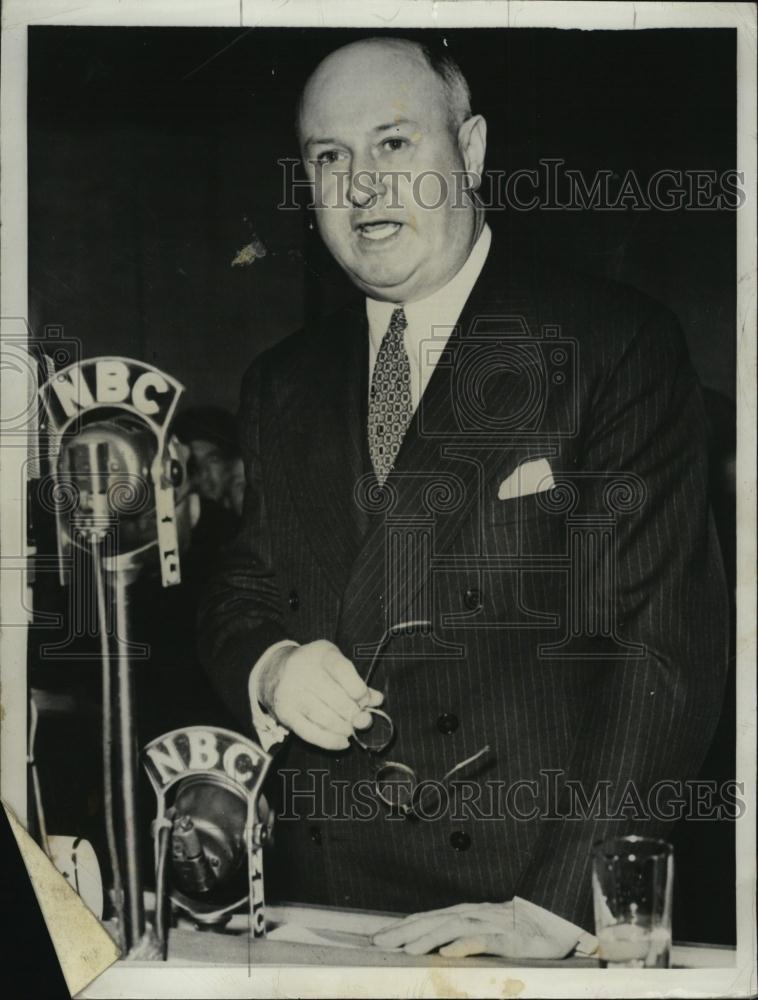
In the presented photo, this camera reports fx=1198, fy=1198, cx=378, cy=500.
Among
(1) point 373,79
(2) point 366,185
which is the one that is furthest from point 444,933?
(1) point 373,79

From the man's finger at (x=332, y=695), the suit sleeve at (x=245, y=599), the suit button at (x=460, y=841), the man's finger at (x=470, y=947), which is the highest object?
the suit sleeve at (x=245, y=599)

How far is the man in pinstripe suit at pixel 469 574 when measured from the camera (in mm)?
2205

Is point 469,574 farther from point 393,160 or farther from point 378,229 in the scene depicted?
point 393,160

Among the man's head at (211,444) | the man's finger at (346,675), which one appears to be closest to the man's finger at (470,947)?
the man's finger at (346,675)

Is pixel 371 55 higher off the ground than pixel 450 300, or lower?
higher

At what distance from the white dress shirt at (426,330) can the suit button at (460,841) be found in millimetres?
367

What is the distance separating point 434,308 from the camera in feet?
7.38

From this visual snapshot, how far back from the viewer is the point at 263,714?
225cm

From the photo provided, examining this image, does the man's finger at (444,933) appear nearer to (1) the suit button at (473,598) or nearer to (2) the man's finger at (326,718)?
(2) the man's finger at (326,718)

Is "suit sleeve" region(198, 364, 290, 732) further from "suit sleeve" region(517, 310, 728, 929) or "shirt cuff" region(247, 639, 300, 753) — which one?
"suit sleeve" region(517, 310, 728, 929)

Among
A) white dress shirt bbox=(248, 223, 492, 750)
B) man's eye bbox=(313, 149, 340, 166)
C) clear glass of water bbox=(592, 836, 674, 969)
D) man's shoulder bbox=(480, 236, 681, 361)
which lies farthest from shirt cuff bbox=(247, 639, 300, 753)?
man's eye bbox=(313, 149, 340, 166)

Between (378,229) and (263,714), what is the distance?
93 centimetres

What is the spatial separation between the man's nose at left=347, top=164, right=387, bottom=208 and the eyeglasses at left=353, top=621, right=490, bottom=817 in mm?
789

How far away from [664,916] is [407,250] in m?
1.33
